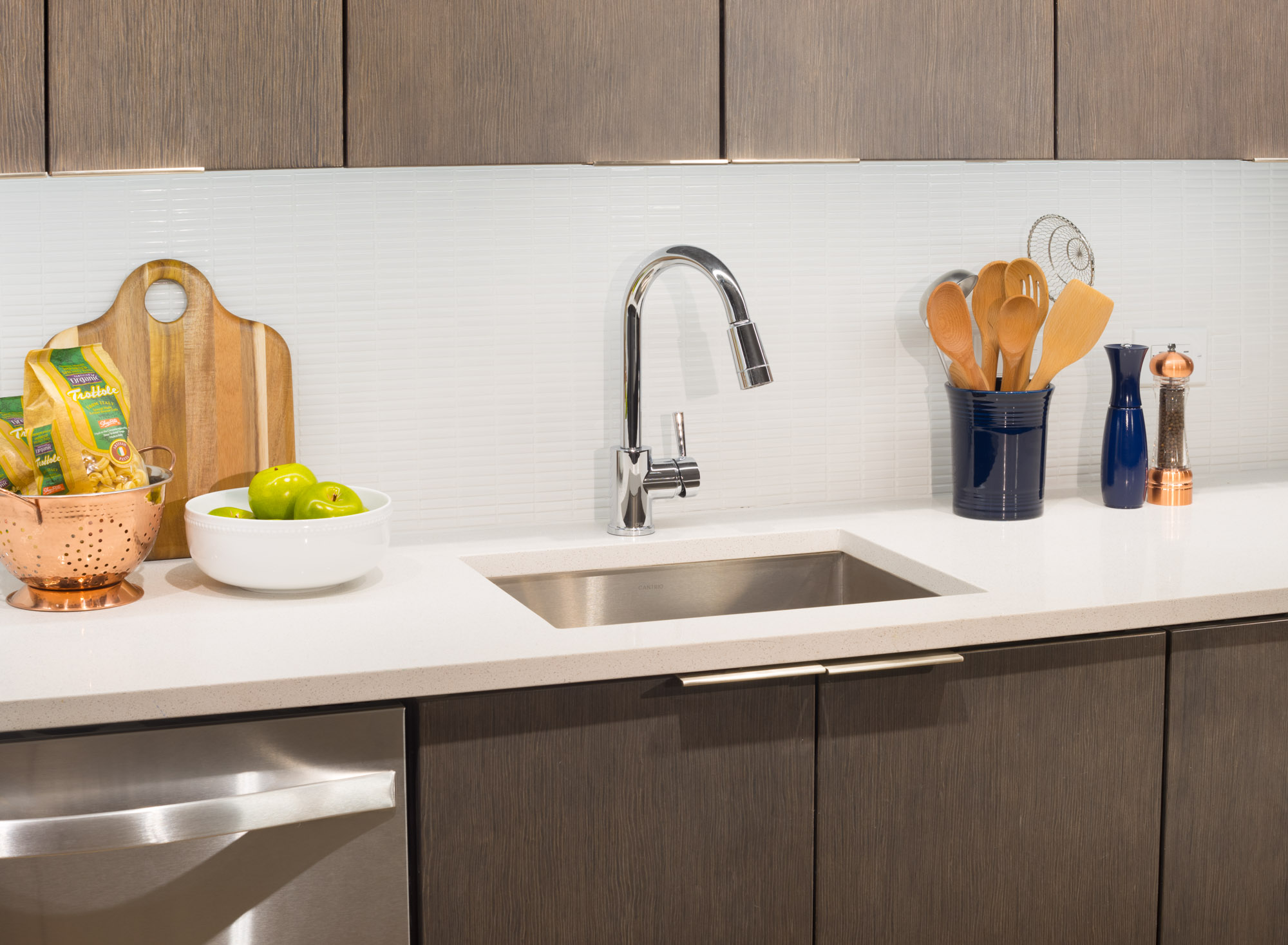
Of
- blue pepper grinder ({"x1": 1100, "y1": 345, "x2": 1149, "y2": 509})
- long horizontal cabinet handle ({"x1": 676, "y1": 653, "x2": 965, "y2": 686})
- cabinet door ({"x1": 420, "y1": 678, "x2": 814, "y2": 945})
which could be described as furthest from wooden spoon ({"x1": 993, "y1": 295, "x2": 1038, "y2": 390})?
cabinet door ({"x1": 420, "y1": 678, "x2": 814, "y2": 945})

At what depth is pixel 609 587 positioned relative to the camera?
5.90ft


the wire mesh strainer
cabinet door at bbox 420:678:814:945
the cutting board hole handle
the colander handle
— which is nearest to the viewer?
cabinet door at bbox 420:678:814:945

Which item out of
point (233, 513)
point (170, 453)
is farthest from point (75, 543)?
point (170, 453)

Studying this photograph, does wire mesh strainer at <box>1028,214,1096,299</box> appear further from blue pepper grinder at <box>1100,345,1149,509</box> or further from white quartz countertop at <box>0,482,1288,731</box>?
white quartz countertop at <box>0,482,1288,731</box>

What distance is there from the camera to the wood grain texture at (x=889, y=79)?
159 centimetres

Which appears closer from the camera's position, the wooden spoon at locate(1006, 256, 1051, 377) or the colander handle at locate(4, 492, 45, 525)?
the colander handle at locate(4, 492, 45, 525)

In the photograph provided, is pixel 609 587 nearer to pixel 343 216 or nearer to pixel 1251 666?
pixel 343 216

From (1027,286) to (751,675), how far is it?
93cm

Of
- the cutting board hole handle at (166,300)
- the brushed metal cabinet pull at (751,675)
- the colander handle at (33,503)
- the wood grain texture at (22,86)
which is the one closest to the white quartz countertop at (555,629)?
the brushed metal cabinet pull at (751,675)

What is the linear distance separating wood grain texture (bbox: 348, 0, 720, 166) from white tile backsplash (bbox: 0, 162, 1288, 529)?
309mm

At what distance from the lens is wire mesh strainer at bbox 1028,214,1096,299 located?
6.82ft

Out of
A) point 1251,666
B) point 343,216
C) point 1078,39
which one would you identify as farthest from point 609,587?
point 1078,39

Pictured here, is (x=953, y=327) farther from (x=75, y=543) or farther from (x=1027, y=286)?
(x=75, y=543)

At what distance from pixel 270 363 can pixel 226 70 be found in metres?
0.45
